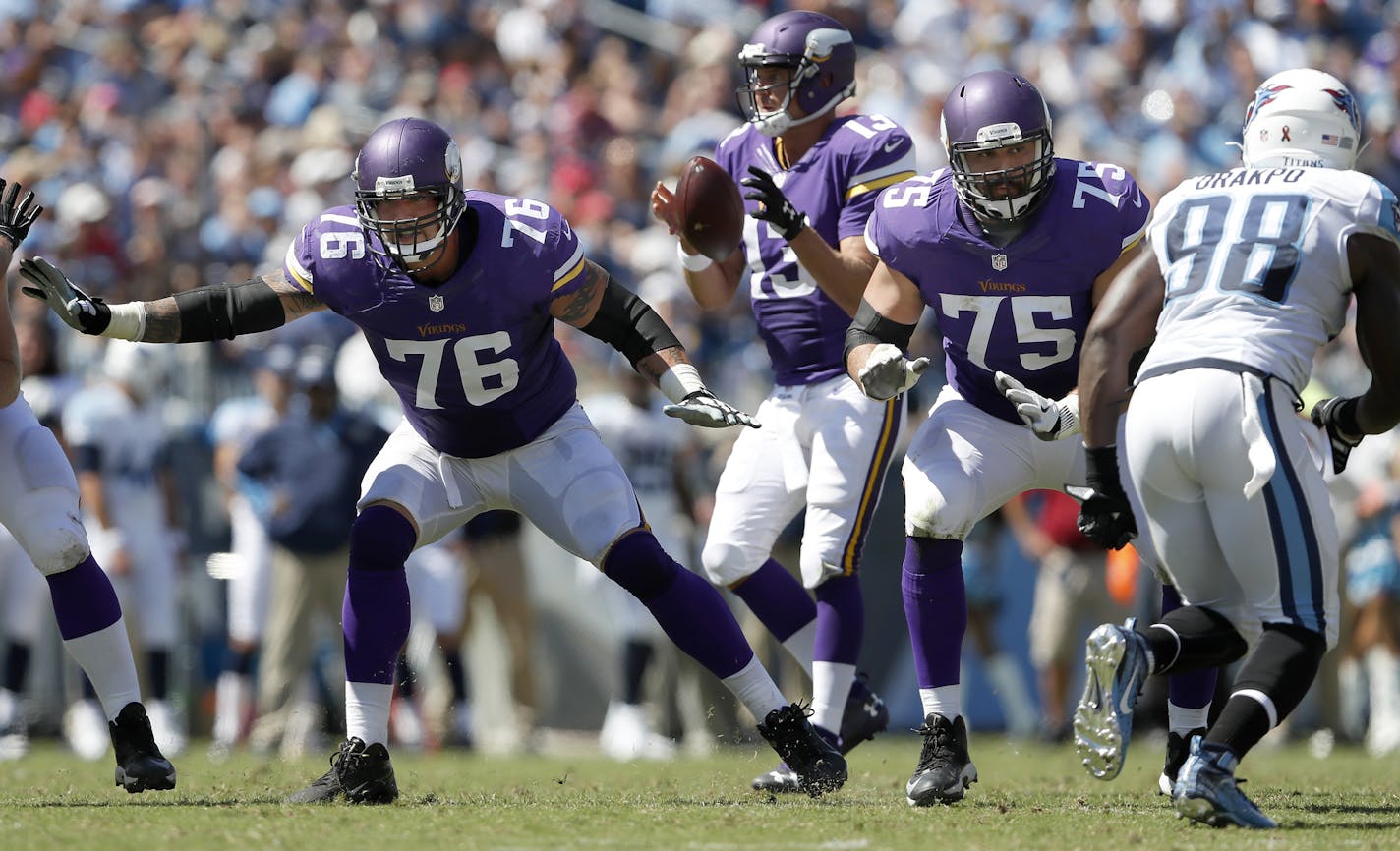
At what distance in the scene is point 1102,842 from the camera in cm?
448

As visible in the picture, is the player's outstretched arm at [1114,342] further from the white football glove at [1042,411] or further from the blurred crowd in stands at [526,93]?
the blurred crowd in stands at [526,93]

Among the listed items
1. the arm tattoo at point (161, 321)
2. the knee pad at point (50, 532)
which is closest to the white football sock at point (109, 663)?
the knee pad at point (50, 532)

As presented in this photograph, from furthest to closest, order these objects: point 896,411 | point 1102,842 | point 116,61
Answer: point 116,61 → point 896,411 → point 1102,842

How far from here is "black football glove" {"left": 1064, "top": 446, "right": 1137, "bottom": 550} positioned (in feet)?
16.0

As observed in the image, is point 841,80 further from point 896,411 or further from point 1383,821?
point 1383,821

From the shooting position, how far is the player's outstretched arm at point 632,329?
17.8 ft

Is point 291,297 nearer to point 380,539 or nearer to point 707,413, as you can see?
point 380,539

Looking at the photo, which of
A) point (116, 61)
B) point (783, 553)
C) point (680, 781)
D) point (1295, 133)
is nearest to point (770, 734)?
point (680, 781)

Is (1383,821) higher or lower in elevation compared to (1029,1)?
lower

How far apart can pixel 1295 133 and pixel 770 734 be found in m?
2.23

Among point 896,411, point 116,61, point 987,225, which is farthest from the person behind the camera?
point 116,61

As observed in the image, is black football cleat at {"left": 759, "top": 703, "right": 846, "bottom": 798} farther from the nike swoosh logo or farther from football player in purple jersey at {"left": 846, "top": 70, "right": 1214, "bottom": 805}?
the nike swoosh logo

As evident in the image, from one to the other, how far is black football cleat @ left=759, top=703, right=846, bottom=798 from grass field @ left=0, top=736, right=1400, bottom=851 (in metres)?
0.08

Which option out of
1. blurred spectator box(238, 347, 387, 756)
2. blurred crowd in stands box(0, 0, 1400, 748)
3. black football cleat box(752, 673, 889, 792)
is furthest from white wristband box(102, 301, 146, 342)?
blurred crowd in stands box(0, 0, 1400, 748)
